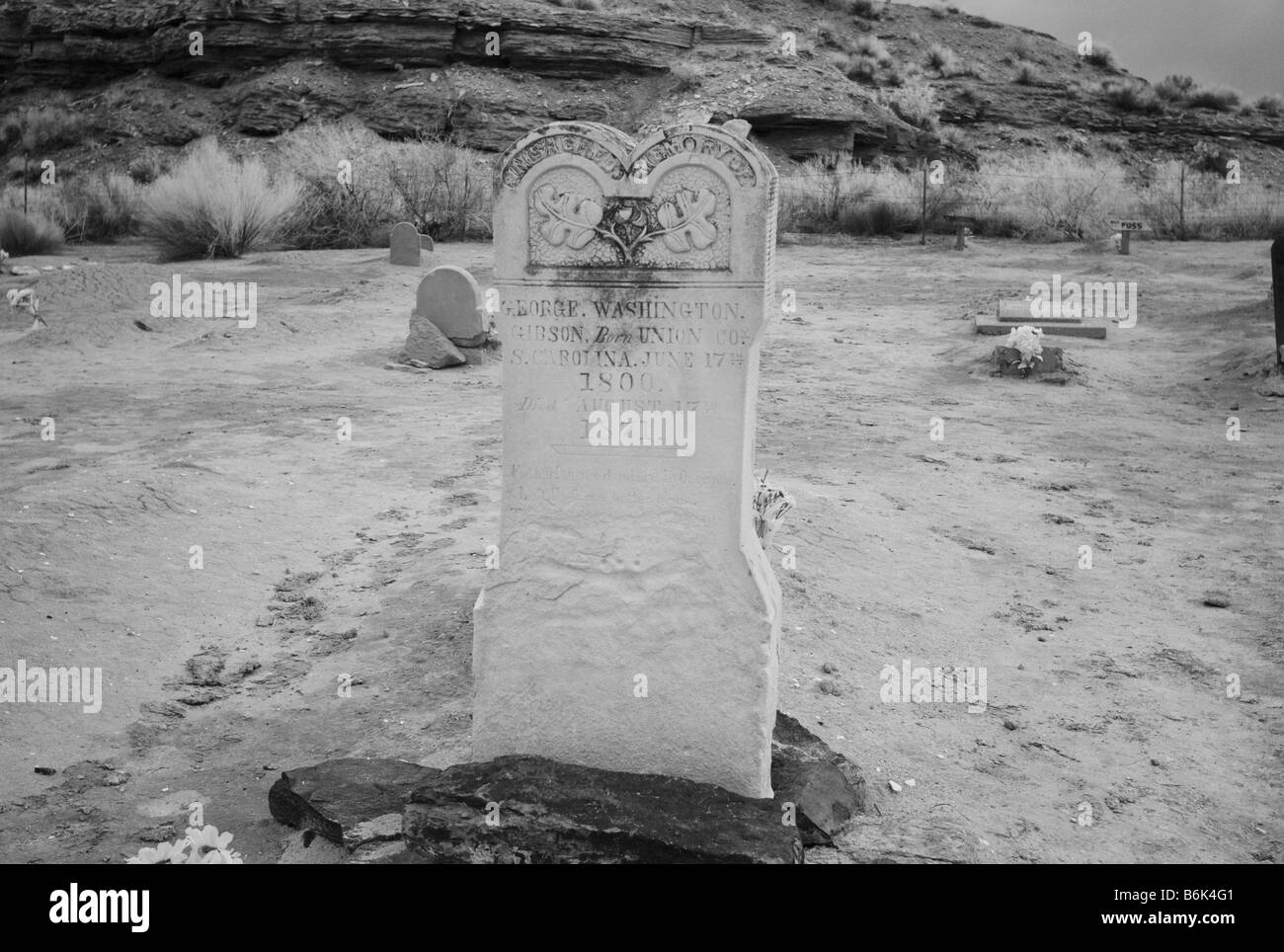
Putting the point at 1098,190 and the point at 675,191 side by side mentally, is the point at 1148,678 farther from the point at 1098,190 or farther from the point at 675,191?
the point at 1098,190

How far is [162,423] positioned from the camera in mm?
9094

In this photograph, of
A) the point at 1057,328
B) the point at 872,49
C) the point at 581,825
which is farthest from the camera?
the point at 872,49

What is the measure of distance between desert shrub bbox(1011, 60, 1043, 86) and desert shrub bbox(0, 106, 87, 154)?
94.9ft

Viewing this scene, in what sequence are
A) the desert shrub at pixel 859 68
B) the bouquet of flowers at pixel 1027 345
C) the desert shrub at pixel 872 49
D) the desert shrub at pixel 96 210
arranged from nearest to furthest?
the bouquet of flowers at pixel 1027 345 < the desert shrub at pixel 96 210 < the desert shrub at pixel 859 68 < the desert shrub at pixel 872 49

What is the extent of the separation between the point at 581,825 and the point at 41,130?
34.1 meters

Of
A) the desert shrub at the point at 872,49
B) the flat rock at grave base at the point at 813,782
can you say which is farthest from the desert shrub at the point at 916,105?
the flat rock at grave base at the point at 813,782

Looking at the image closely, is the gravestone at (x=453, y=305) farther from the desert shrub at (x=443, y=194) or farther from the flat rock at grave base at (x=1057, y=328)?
the desert shrub at (x=443, y=194)

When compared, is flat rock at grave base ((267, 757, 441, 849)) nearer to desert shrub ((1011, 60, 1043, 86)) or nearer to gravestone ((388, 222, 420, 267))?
gravestone ((388, 222, 420, 267))

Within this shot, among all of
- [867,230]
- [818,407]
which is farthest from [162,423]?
[867,230]

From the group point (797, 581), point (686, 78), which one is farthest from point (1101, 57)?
point (797, 581)

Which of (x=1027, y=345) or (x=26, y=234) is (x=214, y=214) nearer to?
(x=26, y=234)

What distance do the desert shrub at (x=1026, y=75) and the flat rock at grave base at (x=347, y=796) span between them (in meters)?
41.1

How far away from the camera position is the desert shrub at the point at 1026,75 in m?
40.4

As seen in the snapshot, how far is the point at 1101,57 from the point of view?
46.2m
